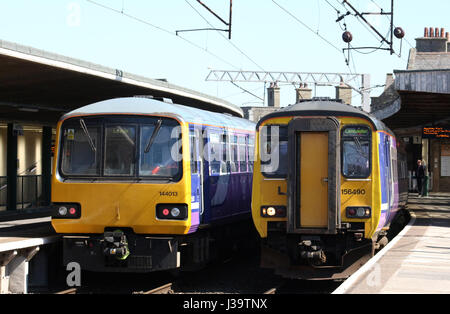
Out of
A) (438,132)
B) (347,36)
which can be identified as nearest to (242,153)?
(347,36)

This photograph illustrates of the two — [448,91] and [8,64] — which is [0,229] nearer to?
[8,64]

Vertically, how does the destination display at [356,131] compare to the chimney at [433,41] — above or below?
below

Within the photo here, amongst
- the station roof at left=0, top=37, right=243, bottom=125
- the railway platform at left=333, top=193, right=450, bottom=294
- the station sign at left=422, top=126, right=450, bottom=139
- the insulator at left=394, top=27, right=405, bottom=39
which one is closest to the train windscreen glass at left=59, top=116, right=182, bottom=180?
the station roof at left=0, top=37, right=243, bottom=125

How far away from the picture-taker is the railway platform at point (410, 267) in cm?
995

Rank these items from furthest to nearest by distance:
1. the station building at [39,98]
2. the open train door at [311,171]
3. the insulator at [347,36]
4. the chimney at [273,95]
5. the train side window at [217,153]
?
the chimney at [273,95], the insulator at [347,36], the station building at [39,98], the train side window at [217,153], the open train door at [311,171]

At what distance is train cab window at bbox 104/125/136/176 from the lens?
12.8 m

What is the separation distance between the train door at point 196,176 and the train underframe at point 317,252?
1.22 m

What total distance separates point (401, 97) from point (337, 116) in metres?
10.4

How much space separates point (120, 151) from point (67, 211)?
4.29ft

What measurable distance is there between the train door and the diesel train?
0.05 ft

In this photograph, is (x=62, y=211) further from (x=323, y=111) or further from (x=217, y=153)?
(x=323, y=111)

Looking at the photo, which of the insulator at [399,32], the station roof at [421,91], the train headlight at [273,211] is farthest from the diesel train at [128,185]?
the insulator at [399,32]

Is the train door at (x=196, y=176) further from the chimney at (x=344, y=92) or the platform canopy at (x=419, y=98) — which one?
the chimney at (x=344, y=92)
